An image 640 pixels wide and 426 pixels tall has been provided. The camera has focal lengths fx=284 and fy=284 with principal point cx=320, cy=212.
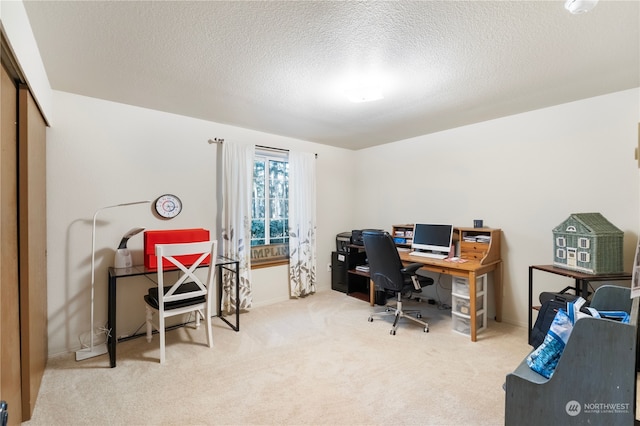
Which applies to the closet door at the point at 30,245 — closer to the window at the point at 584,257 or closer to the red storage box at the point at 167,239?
the red storage box at the point at 167,239

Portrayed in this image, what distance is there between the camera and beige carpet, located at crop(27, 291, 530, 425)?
69.9 inches

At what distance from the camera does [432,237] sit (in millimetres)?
3555

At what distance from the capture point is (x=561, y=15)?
1520 mm

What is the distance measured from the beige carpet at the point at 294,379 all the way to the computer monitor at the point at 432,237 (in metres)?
0.91

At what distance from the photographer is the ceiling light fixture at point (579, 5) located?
1357mm

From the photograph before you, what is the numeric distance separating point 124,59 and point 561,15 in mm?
2687

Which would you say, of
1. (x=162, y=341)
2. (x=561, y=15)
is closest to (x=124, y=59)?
(x=162, y=341)

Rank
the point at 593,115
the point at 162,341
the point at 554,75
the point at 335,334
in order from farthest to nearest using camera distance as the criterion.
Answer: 1. the point at 335,334
2. the point at 593,115
3. the point at 162,341
4. the point at 554,75

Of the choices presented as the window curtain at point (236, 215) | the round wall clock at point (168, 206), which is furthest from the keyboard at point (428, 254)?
the round wall clock at point (168, 206)

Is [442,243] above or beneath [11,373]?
above

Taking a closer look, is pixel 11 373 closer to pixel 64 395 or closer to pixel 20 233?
pixel 64 395

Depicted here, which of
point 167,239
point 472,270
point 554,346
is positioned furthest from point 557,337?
point 167,239

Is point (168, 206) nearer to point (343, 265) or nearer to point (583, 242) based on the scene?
point (343, 265)

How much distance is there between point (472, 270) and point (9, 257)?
3.44 metres
